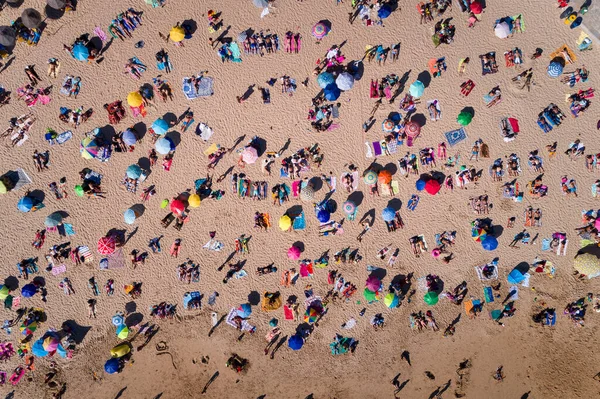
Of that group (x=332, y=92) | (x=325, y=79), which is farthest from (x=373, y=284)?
(x=325, y=79)

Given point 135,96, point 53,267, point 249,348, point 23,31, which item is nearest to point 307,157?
point 135,96

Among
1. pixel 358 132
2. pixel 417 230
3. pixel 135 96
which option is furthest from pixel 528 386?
pixel 135 96

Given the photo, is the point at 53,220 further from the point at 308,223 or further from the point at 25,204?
the point at 308,223

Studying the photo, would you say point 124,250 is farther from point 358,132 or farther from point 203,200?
point 358,132

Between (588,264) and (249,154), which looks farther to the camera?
(249,154)

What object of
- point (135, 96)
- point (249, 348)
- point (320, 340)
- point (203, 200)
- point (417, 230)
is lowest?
point (249, 348)

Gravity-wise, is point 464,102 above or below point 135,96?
above

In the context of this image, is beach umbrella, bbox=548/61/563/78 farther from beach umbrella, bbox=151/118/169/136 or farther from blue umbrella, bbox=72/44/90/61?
blue umbrella, bbox=72/44/90/61
